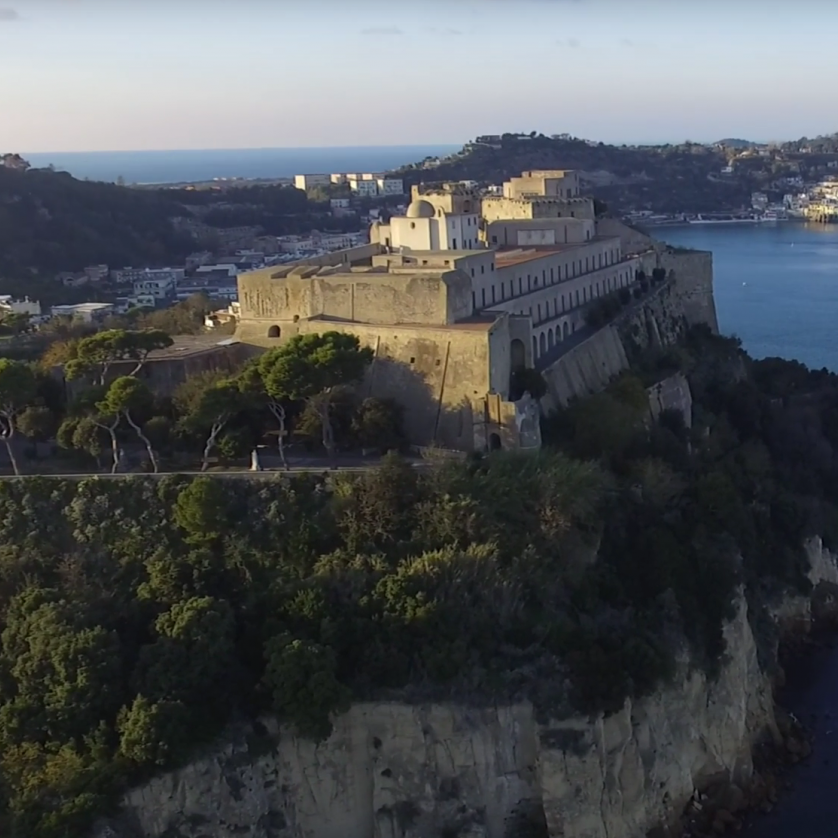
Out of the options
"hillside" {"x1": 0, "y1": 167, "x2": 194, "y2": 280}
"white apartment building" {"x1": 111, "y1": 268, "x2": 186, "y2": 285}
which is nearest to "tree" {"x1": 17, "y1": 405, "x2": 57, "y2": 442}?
"hillside" {"x1": 0, "y1": 167, "x2": 194, "y2": 280}

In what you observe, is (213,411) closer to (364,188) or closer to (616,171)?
(364,188)

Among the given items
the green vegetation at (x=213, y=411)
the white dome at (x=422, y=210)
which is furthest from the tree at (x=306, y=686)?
the white dome at (x=422, y=210)

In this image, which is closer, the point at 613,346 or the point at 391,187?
the point at 613,346

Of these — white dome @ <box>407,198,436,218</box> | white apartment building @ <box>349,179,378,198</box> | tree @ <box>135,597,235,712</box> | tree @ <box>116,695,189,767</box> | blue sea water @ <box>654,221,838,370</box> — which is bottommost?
tree @ <box>116,695,189,767</box>

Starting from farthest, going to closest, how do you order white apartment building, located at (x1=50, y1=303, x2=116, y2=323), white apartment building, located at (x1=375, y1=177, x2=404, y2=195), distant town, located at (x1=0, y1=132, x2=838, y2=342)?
white apartment building, located at (x1=375, y1=177, x2=404, y2=195), distant town, located at (x1=0, y1=132, x2=838, y2=342), white apartment building, located at (x1=50, y1=303, x2=116, y2=323)

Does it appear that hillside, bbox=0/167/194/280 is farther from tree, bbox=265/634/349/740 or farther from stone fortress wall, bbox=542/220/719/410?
tree, bbox=265/634/349/740

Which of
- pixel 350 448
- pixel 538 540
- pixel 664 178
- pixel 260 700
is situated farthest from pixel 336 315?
pixel 664 178

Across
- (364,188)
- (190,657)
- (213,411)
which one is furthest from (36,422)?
(364,188)
